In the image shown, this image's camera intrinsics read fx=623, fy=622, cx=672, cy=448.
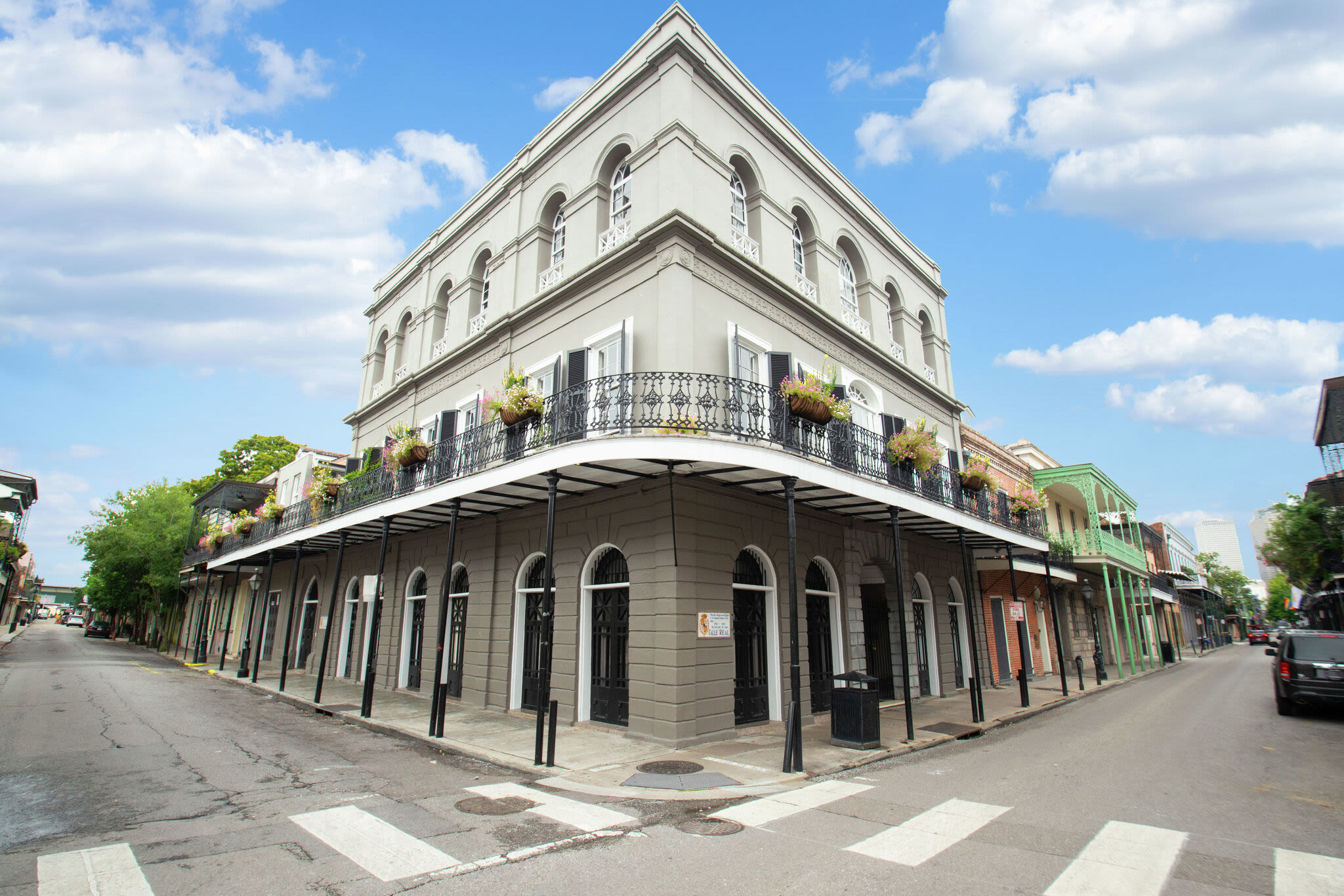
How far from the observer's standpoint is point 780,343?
12.7 metres

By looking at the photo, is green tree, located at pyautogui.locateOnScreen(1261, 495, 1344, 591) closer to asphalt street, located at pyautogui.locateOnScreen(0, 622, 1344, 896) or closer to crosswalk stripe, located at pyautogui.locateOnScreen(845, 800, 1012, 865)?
asphalt street, located at pyautogui.locateOnScreen(0, 622, 1344, 896)

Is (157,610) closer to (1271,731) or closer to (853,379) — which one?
(853,379)

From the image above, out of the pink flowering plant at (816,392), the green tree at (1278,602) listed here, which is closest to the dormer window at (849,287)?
the pink flowering plant at (816,392)

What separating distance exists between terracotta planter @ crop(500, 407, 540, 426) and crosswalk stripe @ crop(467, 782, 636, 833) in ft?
17.7

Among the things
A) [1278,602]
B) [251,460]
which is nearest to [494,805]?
[251,460]

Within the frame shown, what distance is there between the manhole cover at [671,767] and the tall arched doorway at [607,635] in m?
2.17

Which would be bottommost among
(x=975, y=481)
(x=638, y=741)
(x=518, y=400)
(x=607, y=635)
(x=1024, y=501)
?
(x=638, y=741)

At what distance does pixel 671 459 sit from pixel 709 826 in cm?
445

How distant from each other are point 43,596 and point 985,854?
213 m

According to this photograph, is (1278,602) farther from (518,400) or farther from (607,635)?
(518,400)

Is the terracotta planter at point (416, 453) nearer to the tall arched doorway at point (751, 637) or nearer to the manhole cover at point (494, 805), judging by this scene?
the tall arched doorway at point (751, 637)

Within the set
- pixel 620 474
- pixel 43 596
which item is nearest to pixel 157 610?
pixel 620 474

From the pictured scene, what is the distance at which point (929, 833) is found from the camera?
17.5 ft

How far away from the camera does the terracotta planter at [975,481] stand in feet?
48.2
